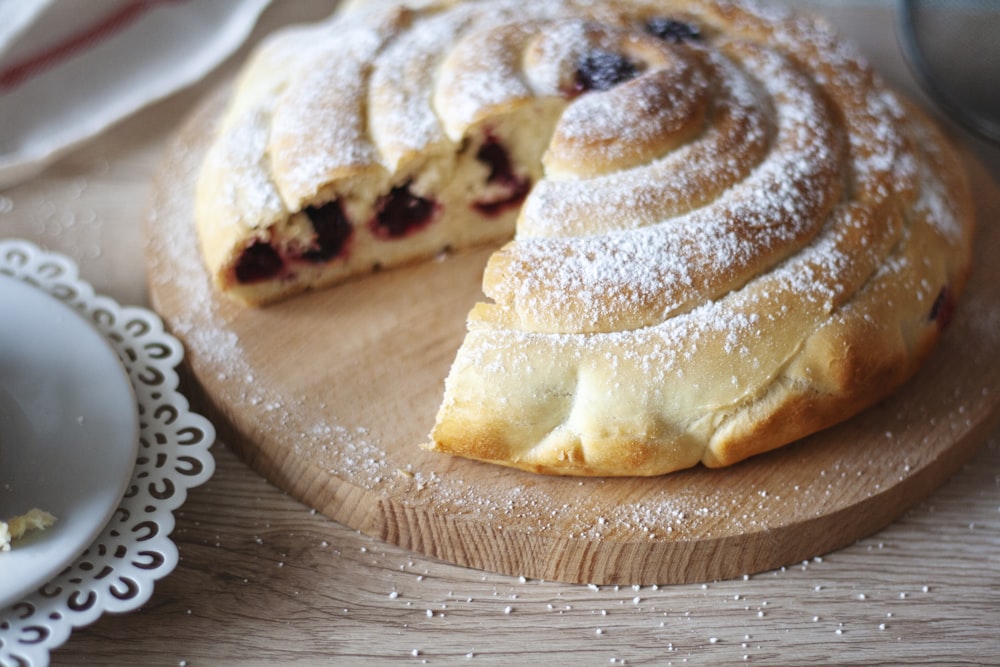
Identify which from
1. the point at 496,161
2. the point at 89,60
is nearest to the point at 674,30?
the point at 496,161

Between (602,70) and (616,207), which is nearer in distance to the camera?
(616,207)

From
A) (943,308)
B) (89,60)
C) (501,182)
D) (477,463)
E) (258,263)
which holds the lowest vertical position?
(943,308)

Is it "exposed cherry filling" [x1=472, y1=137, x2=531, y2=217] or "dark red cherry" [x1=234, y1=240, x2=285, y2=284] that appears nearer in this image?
"dark red cherry" [x1=234, y1=240, x2=285, y2=284]

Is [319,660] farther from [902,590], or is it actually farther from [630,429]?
[902,590]

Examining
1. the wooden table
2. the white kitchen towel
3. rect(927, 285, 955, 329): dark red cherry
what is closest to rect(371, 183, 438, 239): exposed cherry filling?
the wooden table

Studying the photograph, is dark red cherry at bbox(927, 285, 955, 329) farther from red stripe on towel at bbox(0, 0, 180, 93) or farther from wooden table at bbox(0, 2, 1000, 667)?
red stripe on towel at bbox(0, 0, 180, 93)

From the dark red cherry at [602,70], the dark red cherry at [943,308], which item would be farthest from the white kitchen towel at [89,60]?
the dark red cherry at [943,308]

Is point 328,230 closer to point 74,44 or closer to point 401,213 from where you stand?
point 401,213
